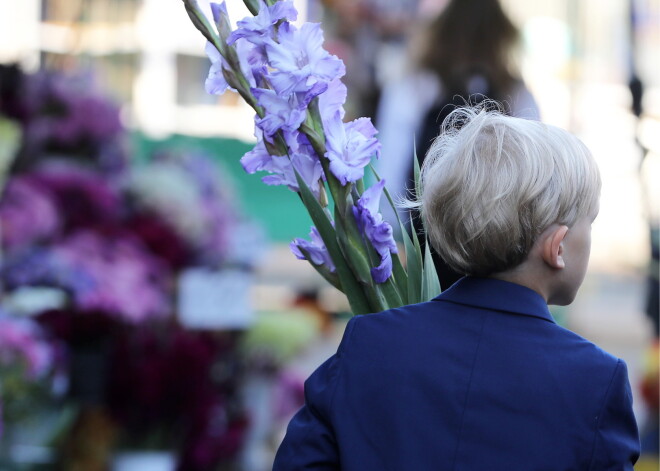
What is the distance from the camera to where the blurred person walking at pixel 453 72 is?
113 inches

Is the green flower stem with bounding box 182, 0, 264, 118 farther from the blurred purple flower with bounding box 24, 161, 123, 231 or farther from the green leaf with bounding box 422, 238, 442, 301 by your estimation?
the blurred purple flower with bounding box 24, 161, 123, 231

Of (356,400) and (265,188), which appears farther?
(265,188)

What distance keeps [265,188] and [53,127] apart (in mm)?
768

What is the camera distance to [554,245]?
49.4 inches

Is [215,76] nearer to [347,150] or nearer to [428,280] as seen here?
[347,150]

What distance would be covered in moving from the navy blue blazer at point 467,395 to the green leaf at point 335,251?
50mm

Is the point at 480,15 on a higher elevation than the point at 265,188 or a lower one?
higher

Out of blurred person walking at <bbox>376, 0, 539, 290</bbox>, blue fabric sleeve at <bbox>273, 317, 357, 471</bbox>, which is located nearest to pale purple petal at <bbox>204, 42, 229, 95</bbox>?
blue fabric sleeve at <bbox>273, 317, 357, 471</bbox>

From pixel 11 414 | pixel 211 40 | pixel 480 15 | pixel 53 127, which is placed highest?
pixel 211 40

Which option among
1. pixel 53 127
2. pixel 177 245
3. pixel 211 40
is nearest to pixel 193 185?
pixel 177 245

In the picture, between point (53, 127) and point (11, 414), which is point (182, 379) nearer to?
point (11, 414)

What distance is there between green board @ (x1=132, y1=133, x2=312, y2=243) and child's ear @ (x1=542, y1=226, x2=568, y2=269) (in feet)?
7.22

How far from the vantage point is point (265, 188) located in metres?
3.52

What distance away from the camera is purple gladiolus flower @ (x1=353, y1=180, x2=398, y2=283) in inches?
49.9
